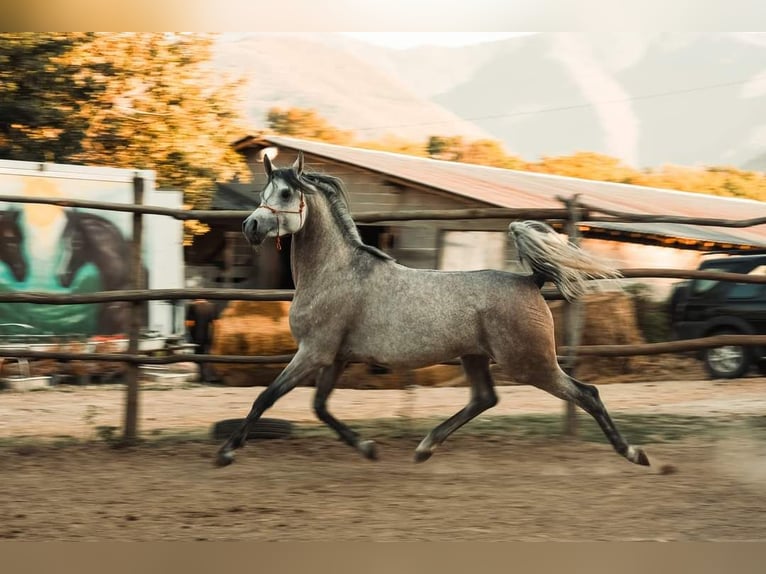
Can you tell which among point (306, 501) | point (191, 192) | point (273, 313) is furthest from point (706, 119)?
point (306, 501)

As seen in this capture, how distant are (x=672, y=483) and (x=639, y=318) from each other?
606 cm

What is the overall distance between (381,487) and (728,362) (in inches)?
251

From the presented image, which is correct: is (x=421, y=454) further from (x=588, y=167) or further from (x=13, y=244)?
(x=588, y=167)

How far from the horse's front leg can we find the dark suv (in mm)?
5931

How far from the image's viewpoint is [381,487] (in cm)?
513

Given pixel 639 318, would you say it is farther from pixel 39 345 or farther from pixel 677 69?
pixel 677 69

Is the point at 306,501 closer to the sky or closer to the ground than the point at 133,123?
closer to the ground

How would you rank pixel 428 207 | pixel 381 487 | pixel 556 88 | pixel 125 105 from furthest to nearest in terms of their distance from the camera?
1. pixel 556 88
2. pixel 125 105
3. pixel 428 207
4. pixel 381 487

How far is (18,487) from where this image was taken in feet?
17.0

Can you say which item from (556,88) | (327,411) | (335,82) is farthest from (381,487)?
(556,88)

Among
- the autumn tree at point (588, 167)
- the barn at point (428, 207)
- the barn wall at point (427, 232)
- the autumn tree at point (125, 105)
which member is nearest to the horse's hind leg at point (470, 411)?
the barn wall at point (427, 232)

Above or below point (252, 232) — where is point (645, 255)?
below

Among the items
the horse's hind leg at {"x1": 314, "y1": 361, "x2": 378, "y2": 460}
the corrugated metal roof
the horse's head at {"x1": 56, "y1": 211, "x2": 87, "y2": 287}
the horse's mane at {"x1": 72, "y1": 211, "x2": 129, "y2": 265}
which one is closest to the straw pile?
the horse's mane at {"x1": 72, "y1": 211, "x2": 129, "y2": 265}

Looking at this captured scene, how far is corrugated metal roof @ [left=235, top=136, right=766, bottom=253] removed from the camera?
1308 centimetres
